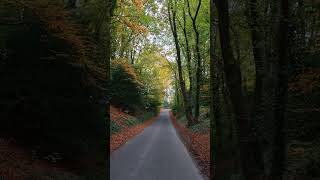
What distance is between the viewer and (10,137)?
10617 millimetres

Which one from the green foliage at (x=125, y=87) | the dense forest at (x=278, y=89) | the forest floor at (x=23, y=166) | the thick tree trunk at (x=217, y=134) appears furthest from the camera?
the green foliage at (x=125, y=87)

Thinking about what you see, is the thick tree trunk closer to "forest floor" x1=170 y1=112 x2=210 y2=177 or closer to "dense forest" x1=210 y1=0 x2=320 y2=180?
"forest floor" x1=170 y1=112 x2=210 y2=177

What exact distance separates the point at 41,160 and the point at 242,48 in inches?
336

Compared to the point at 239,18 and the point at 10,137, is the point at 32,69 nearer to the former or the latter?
the point at 10,137

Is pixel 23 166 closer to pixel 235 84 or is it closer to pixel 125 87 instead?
pixel 235 84

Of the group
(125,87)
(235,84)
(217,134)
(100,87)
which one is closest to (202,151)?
(217,134)

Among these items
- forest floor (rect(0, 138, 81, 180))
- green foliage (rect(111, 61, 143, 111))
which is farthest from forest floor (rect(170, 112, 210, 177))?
green foliage (rect(111, 61, 143, 111))

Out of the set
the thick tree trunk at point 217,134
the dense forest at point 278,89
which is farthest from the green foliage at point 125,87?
the dense forest at point 278,89

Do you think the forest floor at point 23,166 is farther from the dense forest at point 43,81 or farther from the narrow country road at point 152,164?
the narrow country road at point 152,164

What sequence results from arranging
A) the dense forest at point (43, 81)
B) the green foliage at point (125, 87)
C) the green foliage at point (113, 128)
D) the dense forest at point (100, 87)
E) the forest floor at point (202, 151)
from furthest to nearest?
the green foliage at point (125, 87) → the green foliage at point (113, 128) → the forest floor at point (202, 151) → the dense forest at point (43, 81) → the dense forest at point (100, 87)

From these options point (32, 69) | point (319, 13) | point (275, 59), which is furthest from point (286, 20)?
point (32, 69)

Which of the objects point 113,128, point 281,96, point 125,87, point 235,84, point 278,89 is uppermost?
point 125,87

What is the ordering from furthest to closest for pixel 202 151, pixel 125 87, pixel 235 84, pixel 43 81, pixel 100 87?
pixel 125 87, pixel 202 151, pixel 100 87, pixel 43 81, pixel 235 84

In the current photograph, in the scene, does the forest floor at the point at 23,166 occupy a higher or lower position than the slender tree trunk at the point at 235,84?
lower
